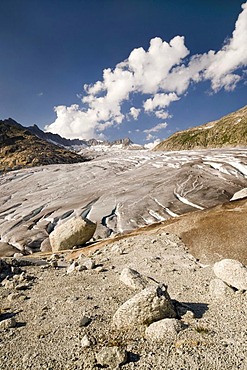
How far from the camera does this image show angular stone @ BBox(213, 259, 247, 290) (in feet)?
43.1

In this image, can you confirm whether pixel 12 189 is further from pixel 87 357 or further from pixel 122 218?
pixel 87 357

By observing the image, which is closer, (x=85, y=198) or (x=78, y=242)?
(x=78, y=242)

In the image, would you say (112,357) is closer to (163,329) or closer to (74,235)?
(163,329)

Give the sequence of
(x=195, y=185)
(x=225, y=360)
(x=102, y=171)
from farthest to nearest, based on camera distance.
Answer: (x=102, y=171)
(x=195, y=185)
(x=225, y=360)

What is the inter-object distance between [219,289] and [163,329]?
14.0 ft

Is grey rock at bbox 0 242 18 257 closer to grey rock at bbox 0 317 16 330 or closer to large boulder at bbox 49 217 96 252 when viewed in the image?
large boulder at bbox 49 217 96 252

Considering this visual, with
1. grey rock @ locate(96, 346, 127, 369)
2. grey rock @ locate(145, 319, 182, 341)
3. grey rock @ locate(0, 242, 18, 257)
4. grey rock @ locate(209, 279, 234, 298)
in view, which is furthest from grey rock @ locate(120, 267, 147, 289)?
grey rock @ locate(0, 242, 18, 257)

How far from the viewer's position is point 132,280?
14555mm

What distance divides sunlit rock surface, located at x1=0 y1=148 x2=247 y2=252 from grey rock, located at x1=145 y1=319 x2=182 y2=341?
30874 mm

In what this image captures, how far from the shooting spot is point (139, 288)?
14.2 m

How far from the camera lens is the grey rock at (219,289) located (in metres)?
12.6

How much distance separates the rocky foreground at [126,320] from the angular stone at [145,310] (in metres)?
0.03

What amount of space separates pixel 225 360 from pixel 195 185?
51102 millimetres

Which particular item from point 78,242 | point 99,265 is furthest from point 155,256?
point 78,242
